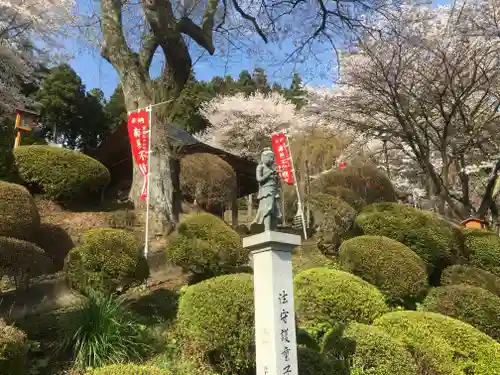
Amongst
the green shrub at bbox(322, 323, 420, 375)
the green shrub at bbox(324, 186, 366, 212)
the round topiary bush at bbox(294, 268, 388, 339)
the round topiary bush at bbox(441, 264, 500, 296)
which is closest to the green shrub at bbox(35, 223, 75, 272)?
the round topiary bush at bbox(294, 268, 388, 339)

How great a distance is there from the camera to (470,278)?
940 centimetres

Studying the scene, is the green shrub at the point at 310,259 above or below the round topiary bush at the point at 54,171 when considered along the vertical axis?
below

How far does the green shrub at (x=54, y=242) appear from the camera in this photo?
10301 mm

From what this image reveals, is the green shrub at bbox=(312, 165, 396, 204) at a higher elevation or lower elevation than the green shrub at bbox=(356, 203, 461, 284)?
higher

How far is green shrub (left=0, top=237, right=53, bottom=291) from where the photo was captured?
7129 millimetres

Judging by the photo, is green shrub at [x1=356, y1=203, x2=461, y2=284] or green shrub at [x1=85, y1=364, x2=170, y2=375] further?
green shrub at [x1=356, y1=203, x2=461, y2=284]

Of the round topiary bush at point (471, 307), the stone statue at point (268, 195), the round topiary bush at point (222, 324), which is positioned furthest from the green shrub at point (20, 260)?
the round topiary bush at point (471, 307)

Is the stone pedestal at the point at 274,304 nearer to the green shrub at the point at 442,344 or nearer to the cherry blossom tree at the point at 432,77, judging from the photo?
the green shrub at the point at 442,344

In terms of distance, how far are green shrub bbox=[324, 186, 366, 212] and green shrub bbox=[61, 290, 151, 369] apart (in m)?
7.65

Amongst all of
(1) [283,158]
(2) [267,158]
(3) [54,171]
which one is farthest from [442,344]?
(1) [283,158]

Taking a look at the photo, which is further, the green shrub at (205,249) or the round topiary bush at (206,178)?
the round topiary bush at (206,178)

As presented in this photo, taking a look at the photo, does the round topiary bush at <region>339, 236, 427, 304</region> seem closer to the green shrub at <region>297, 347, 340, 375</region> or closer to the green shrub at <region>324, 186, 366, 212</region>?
the green shrub at <region>297, 347, 340, 375</region>

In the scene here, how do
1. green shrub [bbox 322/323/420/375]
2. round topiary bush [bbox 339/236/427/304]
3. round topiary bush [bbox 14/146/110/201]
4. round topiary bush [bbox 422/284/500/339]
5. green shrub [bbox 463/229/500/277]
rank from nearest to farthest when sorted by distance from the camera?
green shrub [bbox 322/323/420/375] → round topiary bush [bbox 422/284/500/339] → round topiary bush [bbox 339/236/427/304] → green shrub [bbox 463/229/500/277] → round topiary bush [bbox 14/146/110/201]

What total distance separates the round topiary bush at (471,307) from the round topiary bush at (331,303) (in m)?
1.28
